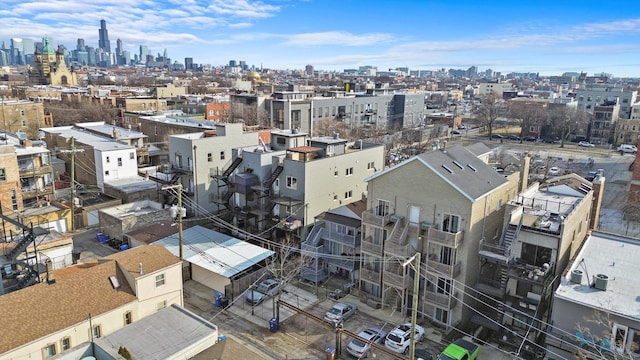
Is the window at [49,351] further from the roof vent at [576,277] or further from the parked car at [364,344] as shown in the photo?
the roof vent at [576,277]

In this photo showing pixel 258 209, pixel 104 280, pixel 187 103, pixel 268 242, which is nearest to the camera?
pixel 104 280

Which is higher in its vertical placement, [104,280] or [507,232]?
[507,232]

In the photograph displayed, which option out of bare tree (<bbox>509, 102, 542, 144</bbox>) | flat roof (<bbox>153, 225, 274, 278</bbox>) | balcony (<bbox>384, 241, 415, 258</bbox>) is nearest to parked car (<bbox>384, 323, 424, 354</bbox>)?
balcony (<bbox>384, 241, 415, 258</bbox>)

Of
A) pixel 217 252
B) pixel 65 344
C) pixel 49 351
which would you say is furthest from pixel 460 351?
pixel 49 351

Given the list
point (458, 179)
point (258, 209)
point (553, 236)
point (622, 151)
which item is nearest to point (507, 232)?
point (553, 236)

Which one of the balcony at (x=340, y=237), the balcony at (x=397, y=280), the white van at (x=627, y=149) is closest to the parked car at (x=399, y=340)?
the balcony at (x=397, y=280)

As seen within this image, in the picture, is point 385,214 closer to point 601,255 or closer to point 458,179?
point 458,179
